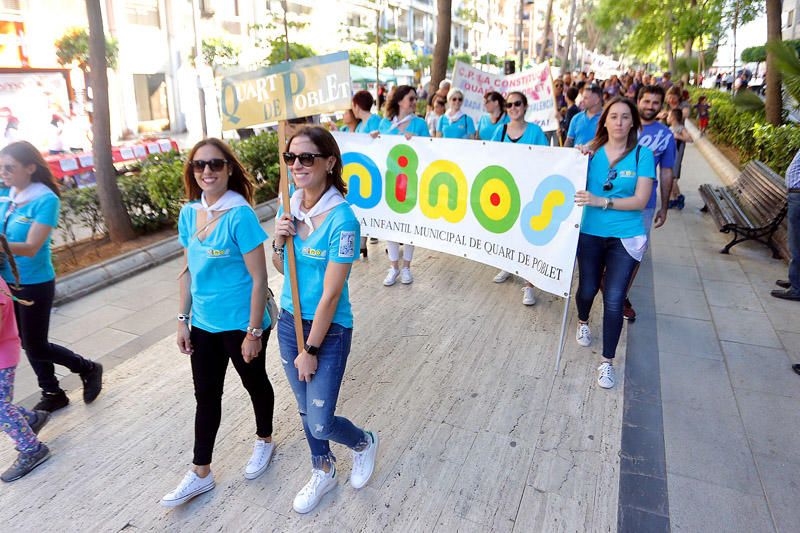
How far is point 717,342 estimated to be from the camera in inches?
182

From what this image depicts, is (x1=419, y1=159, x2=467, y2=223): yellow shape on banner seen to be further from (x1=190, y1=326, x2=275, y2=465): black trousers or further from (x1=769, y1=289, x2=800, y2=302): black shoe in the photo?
(x1=769, y1=289, x2=800, y2=302): black shoe

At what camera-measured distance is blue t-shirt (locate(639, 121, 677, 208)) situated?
15.6ft

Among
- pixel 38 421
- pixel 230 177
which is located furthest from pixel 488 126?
pixel 38 421

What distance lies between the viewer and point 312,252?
7.98 feet

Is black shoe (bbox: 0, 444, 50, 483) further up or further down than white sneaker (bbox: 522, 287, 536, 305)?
further down

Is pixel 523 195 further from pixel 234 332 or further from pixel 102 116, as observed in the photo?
pixel 102 116

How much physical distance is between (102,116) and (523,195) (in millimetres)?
5232

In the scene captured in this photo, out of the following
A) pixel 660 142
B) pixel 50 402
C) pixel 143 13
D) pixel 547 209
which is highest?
pixel 143 13

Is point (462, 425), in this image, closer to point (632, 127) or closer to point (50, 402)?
point (632, 127)

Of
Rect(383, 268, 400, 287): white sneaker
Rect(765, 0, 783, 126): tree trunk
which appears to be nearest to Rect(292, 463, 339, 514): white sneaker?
Rect(383, 268, 400, 287): white sneaker

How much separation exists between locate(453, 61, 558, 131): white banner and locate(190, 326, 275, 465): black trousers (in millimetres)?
5360

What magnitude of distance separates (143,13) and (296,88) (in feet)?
90.0

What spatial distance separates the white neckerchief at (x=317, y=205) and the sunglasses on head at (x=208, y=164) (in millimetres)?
412

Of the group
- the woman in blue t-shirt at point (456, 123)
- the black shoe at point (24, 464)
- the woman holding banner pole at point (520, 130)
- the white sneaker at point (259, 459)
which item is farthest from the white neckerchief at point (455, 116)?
the black shoe at point (24, 464)
